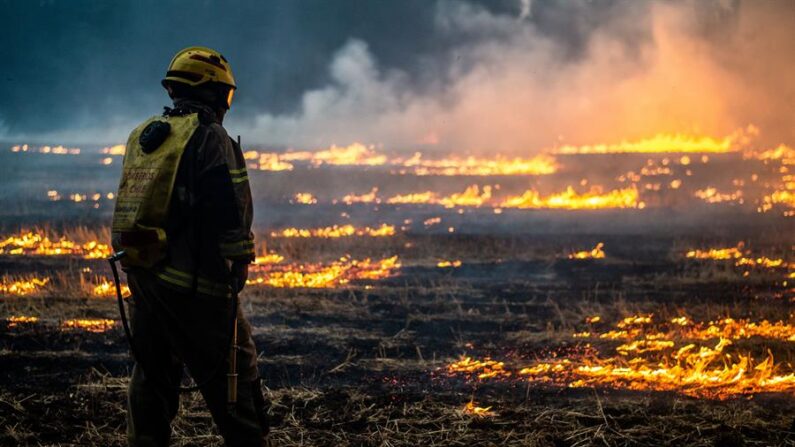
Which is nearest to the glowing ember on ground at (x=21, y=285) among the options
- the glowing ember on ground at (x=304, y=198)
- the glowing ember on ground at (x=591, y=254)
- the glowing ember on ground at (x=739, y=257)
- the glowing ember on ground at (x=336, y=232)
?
the glowing ember on ground at (x=336, y=232)

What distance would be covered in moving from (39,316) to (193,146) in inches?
303

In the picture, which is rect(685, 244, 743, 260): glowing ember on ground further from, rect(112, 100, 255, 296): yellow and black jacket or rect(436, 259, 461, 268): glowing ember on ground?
rect(112, 100, 255, 296): yellow and black jacket

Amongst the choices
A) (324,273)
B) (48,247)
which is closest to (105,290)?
(324,273)

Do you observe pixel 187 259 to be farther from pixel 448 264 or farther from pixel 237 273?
pixel 448 264

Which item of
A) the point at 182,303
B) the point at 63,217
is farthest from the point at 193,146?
the point at 63,217

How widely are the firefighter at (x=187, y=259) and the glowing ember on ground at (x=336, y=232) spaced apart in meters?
16.5

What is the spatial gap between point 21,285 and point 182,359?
33.7ft

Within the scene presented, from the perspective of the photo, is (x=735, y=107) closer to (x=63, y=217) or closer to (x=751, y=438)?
(x=63, y=217)

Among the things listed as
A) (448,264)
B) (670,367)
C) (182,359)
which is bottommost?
(670,367)

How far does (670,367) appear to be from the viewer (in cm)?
812

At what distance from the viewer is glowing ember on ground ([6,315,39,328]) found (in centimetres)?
1012

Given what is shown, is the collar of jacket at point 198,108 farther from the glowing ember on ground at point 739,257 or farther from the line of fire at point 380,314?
the glowing ember on ground at point 739,257

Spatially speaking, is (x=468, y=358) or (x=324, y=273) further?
(x=324, y=273)

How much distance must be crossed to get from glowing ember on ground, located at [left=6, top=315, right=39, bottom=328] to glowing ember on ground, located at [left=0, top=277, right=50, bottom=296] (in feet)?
6.00
